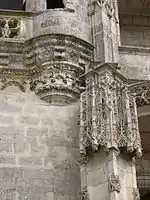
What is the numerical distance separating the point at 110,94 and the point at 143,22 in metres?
4.30

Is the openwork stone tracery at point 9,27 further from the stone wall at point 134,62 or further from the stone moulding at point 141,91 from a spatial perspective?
the stone moulding at point 141,91

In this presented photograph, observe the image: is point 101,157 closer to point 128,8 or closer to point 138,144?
point 138,144

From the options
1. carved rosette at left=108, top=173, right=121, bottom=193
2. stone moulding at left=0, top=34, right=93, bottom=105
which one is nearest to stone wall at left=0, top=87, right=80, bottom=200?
stone moulding at left=0, top=34, right=93, bottom=105

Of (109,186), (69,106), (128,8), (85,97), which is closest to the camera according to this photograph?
(109,186)

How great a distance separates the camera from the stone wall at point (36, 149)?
255 inches

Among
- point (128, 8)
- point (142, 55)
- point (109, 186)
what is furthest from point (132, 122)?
point (128, 8)

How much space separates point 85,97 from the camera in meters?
6.77

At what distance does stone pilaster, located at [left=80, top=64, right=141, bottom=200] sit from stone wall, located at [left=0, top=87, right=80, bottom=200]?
45 cm

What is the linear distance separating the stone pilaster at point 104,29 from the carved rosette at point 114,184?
1934 millimetres

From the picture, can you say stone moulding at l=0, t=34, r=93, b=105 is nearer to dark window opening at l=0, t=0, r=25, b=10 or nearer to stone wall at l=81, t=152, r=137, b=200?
stone wall at l=81, t=152, r=137, b=200

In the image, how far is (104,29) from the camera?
309 inches

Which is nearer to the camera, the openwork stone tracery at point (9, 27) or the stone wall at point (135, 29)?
the openwork stone tracery at point (9, 27)

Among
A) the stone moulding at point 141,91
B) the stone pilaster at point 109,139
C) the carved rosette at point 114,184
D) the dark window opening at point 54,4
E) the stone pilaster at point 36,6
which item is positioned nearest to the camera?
the carved rosette at point 114,184

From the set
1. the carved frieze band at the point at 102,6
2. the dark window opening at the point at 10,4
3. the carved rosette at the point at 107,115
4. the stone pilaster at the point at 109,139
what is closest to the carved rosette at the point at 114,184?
the stone pilaster at the point at 109,139
